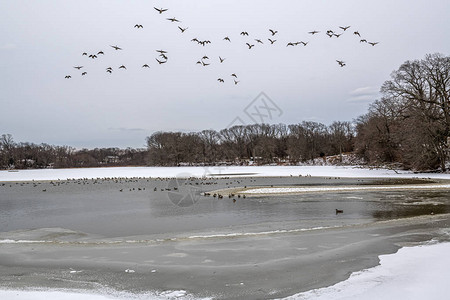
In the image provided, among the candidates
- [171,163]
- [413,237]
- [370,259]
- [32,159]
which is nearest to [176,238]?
[370,259]

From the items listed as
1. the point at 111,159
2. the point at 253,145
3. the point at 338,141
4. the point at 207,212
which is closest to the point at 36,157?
the point at 111,159

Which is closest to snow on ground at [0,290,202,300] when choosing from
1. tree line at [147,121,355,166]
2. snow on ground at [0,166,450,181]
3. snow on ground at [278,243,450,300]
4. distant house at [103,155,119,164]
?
snow on ground at [278,243,450,300]

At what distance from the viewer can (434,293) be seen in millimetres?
7398

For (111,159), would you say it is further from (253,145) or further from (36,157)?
(253,145)

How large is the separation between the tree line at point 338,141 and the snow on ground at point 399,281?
3870 cm

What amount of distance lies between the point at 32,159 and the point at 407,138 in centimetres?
13300

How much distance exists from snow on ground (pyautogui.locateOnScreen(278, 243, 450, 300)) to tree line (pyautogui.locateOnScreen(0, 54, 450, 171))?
3870 cm

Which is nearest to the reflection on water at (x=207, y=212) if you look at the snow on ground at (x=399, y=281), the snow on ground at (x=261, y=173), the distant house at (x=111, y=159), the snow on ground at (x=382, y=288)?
the snow on ground at (x=399, y=281)

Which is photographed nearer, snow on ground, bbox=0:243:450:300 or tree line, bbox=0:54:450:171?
snow on ground, bbox=0:243:450:300

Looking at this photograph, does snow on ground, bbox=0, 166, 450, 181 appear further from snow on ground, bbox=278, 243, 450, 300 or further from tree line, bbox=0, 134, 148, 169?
tree line, bbox=0, 134, 148, 169

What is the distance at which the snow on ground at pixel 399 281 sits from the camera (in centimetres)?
745

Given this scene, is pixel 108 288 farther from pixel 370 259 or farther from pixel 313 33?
pixel 313 33

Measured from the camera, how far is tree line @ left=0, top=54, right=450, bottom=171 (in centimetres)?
4597

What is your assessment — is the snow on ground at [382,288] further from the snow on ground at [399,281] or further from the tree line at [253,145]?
the tree line at [253,145]
